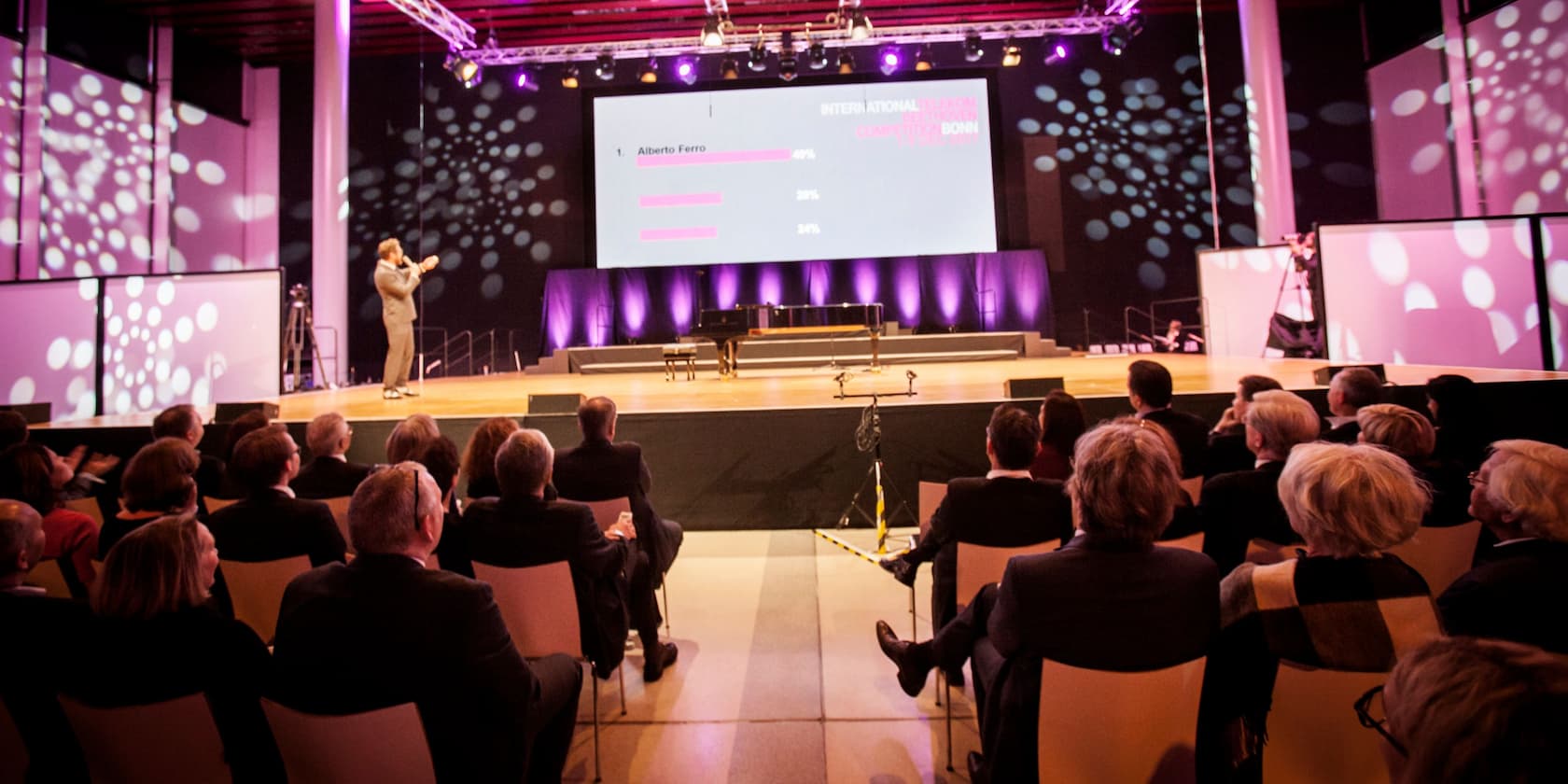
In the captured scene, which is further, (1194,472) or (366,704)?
(1194,472)

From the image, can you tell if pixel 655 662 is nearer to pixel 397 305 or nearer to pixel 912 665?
pixel 912 665

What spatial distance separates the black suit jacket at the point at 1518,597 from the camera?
142 centimetres

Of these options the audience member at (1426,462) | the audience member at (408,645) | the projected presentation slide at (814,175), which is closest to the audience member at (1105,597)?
the audience member at (408,645)

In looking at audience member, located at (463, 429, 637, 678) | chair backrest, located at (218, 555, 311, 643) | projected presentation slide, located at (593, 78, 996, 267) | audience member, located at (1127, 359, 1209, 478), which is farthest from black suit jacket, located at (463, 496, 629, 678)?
projected presentation slide, located at (593, 78, 996, 267)

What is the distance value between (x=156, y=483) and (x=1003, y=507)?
8.64 ft

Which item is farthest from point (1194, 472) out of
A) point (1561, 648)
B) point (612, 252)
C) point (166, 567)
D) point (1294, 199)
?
point (1294, 199)

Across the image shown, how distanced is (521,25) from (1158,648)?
13.2 meters

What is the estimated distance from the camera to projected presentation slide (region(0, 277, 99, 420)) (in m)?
7.76

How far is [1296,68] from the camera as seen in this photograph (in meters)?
12.8

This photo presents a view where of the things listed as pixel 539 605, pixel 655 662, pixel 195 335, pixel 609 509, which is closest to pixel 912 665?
pixel 539 605

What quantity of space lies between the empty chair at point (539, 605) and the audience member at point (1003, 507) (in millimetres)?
985

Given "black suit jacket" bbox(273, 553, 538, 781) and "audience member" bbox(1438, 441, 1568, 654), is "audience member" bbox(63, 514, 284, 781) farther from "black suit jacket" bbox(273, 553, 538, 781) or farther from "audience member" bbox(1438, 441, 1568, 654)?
"audience member" bbox(1438, 441, 1568, 654)

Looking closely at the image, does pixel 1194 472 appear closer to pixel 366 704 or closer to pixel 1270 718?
pixel 1270 718

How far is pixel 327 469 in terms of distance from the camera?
3.20 metres
